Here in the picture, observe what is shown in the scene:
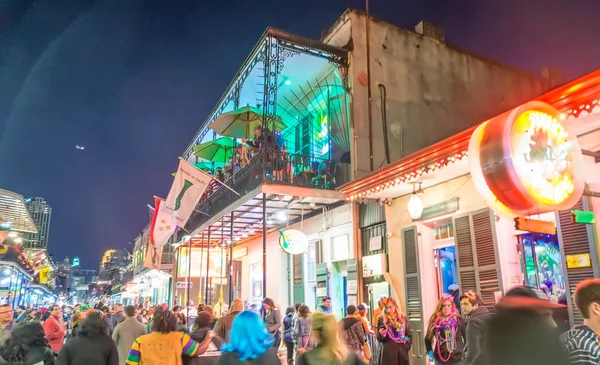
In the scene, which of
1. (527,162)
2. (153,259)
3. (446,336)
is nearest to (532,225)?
(527,162)

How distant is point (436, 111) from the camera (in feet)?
47.2

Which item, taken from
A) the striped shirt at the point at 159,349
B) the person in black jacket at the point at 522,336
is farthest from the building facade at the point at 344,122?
the person in black jacket at the point at 522,336

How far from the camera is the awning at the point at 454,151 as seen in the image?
18.7ft

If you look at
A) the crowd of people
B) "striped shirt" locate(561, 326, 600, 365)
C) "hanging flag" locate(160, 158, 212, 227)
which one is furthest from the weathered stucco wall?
"striped shirt" locate(561, 326, 600, 365)

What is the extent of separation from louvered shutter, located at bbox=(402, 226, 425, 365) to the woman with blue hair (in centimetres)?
740

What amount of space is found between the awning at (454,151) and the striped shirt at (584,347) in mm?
2798

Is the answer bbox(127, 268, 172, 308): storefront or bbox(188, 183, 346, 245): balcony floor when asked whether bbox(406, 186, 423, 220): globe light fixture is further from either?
bbox(127, 268, 172, 308): storefront

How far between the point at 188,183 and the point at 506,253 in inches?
325

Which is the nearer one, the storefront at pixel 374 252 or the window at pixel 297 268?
the storefront at pixel 374 252

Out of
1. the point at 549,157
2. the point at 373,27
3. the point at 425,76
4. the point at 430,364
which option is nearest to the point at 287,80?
the point at 373,27

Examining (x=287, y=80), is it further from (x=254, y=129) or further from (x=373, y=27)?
(x=373, y=27)

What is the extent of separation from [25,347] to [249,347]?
2.50 m

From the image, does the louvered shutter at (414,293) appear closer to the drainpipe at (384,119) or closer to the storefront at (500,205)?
the storefront at (500,205)

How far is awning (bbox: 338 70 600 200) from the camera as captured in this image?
571 cm
